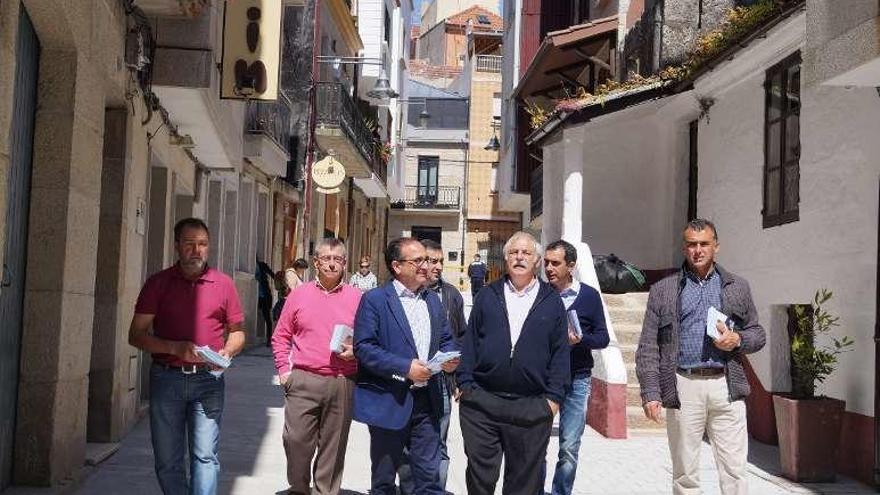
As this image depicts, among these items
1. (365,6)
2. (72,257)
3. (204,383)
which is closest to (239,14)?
(72,257)

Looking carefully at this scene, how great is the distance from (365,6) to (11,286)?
27209 millimetres

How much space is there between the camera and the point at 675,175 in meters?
16.5

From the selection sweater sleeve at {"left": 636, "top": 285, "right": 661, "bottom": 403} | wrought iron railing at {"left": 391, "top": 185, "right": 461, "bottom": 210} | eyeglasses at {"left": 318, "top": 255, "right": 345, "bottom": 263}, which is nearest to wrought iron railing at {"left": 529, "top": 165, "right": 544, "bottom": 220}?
eyeglasses at {"left": 318, "top": 255, "right": 345, "bottom": 263}

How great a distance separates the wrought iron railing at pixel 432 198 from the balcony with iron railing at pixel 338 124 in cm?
2339

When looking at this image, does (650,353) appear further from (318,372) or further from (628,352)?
(628,352)

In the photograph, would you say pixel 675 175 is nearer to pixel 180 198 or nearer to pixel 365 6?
pixel 180 198

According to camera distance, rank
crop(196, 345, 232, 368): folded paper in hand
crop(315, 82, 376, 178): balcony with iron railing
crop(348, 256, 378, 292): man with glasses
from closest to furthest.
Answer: crop(196, 345, 232, 368): folded paper in hand, crop(348, 256, 378, 292): man with glasses, crop(315, 82, 376, 178): balcony with iron railing

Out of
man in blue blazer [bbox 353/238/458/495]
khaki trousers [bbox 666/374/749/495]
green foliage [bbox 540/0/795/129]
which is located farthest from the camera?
green foliage [bbox 540/0/795/129]

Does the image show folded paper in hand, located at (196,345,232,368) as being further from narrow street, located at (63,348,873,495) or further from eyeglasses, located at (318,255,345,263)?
narrow street, located at (63,348,873,495)

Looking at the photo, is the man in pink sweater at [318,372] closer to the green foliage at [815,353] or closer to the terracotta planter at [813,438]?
the terracotta planter at [813,438]

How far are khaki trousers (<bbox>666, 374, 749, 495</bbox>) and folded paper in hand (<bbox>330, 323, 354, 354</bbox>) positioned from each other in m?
1.95

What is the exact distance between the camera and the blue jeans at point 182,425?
5938 millimetres

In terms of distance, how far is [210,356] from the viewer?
5828mm

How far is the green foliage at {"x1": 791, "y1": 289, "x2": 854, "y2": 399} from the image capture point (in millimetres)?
9195
